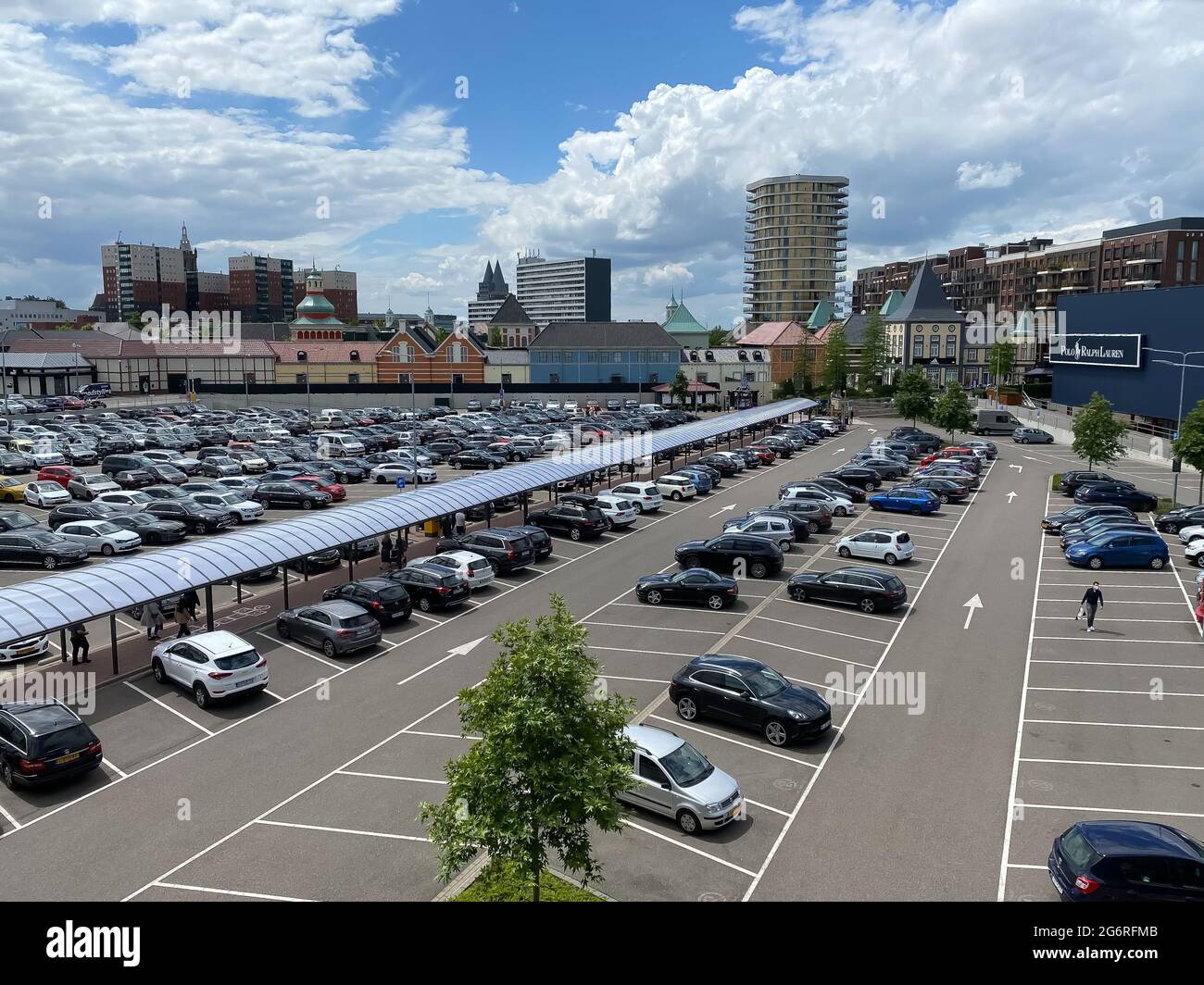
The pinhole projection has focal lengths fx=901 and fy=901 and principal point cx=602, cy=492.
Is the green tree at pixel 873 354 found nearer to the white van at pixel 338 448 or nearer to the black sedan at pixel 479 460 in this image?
the black sedan at pixel 479 460

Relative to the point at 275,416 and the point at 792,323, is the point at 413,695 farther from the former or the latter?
the point at 792,323

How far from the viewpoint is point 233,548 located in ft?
84.4

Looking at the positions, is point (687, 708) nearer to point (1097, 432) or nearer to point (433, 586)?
point (433, 586)

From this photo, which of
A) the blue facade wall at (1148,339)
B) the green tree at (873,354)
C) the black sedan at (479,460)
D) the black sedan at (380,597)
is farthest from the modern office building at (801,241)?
the black sedan at (380,597)

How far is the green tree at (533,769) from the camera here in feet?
34.2

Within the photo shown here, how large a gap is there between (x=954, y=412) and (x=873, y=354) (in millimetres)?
45447

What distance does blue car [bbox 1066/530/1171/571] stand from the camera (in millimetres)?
33281

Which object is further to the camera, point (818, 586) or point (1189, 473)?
point (1189, 473)

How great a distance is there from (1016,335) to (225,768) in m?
130

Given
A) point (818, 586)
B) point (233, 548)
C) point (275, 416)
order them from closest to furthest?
point (233, 548)
point (818, 586)
point (275, 416)

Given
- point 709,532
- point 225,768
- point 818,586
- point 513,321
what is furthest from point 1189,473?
point 513,321

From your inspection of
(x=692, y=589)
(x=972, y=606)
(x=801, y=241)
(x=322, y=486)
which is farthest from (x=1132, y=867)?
(x=801, y=241)

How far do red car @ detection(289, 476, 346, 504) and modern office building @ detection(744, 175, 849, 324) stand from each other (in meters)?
143

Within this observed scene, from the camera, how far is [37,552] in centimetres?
3381
